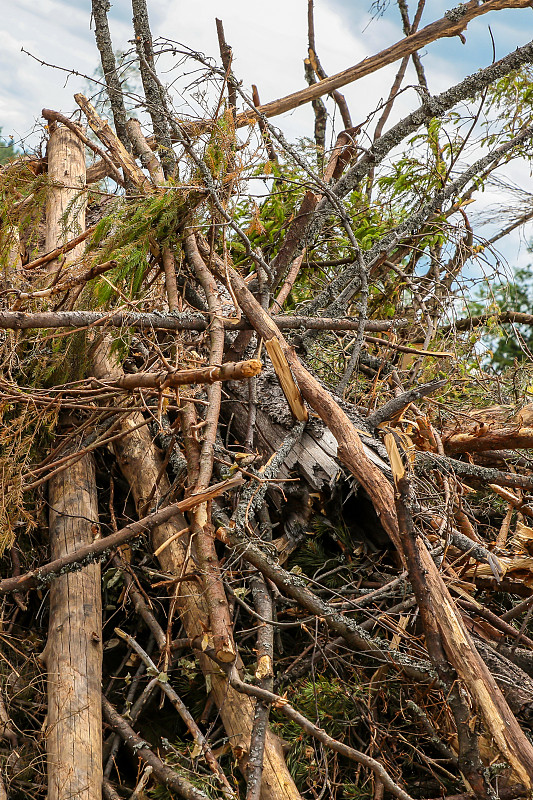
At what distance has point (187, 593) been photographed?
2.62 m

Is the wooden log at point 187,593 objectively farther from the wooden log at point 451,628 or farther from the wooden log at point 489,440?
the wooden log at point 489,440

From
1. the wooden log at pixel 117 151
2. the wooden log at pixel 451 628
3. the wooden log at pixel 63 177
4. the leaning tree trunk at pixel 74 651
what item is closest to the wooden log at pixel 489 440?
the wooden log at pixel 451 628

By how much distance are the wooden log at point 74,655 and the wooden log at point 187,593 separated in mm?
250

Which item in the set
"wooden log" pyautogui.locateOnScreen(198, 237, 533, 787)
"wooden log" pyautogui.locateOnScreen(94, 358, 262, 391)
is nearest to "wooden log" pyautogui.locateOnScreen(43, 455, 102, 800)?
"wooden log" pyautogui.locateOnScreen(94, 358, 262, 391)

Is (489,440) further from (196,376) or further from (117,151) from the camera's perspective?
(117,151)

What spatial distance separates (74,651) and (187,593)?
1.54 ft

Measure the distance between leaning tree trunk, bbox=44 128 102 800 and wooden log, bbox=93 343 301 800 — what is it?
0.79 ft

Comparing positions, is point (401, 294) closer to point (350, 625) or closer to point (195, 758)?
point (350, 625)

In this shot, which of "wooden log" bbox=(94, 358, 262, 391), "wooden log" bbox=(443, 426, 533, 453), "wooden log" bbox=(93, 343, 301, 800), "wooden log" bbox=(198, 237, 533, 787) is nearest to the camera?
"wooden log" bbox=(94, 358, 262, 391)

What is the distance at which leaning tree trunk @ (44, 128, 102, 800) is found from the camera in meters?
2.21

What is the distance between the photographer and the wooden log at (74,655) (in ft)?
7.24

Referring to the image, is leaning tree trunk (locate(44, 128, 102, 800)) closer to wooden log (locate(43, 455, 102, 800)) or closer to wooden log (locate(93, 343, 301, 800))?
wooden log (locate(43, 455, 102, 800))

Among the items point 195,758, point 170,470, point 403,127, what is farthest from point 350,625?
point 403,127

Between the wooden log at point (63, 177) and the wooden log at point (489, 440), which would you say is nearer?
the wooden log at point (489, 440)
